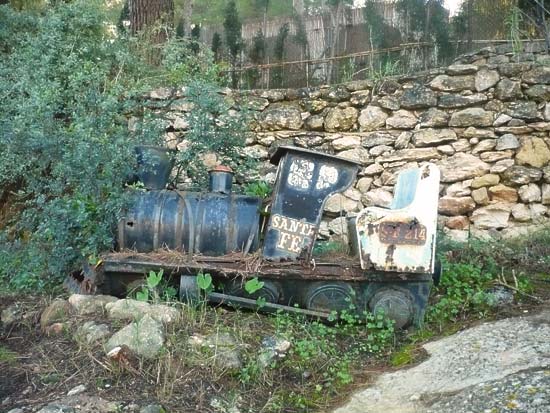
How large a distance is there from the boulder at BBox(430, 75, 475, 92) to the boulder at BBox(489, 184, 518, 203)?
47.8 inches

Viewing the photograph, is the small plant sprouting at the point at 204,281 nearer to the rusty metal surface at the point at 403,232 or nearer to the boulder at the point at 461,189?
the rusty metal surface at the point at 403,232

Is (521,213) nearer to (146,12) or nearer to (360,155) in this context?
(360,155)

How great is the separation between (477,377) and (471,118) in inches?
168

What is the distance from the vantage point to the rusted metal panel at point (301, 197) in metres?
4.62

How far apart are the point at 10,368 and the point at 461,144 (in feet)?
17.6

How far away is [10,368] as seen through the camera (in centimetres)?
375

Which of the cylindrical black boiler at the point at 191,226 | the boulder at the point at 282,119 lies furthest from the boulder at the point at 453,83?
the cylindrical black boiler at the point at 191,226

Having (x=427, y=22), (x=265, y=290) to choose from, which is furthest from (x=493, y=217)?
(x=265, y=290)

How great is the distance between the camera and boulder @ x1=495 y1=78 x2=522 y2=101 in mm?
7133

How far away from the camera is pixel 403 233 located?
4383 millimetres

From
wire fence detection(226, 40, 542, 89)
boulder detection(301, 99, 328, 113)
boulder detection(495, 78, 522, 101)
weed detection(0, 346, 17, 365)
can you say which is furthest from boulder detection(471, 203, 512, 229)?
weed detection(0, 346, 17, 365)

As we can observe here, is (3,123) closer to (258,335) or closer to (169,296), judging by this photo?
(169,296)

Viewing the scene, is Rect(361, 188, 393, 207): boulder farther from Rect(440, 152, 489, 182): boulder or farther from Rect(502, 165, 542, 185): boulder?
Rect(502, 165, 542, 185): boulder

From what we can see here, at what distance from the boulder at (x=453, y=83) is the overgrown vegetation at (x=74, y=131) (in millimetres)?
2570
